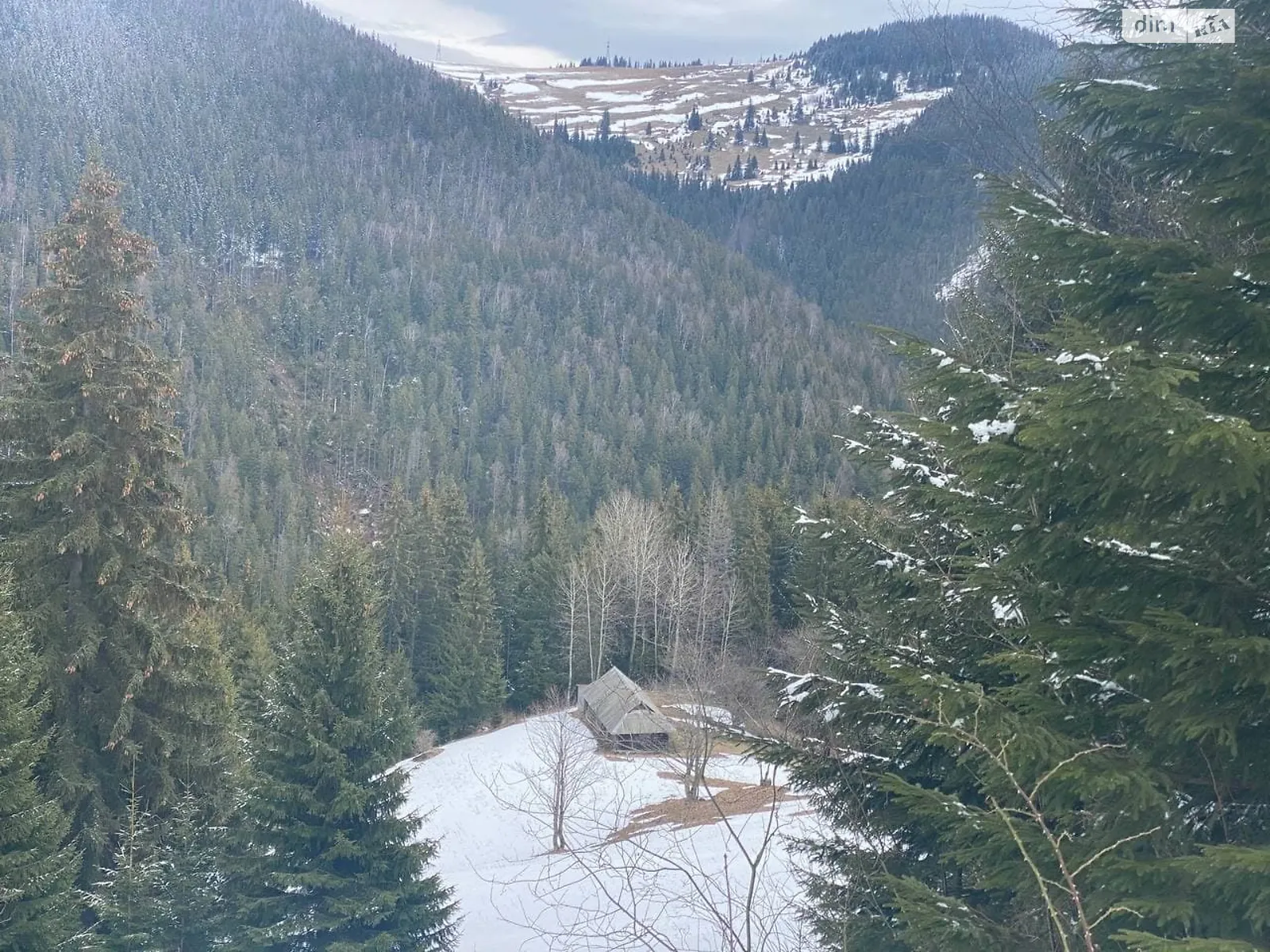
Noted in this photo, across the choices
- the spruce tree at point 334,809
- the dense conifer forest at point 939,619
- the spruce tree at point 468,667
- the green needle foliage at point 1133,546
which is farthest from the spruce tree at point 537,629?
the green needle foliage at point 1133,546

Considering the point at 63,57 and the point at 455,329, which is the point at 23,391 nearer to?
the point at 455,329

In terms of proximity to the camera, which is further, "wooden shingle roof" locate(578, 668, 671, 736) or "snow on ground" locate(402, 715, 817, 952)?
"wooden shingle roof" locate(578, 668, 671, 736)

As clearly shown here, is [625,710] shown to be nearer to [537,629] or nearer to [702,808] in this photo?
[702,808]

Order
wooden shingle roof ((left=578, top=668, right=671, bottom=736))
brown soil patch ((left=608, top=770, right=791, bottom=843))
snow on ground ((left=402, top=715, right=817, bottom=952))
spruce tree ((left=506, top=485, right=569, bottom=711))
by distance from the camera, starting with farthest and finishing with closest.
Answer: spruce tree ((left=506, top=485, right=569, bottom=711))
wooden shingle roof ((left=578, top=668, right=671, bottom=736))
brown soil patch ((left=608, top=770, right=791, bottom=843))
snow on ground ((left=402, top=715, right=817, bottom=952))

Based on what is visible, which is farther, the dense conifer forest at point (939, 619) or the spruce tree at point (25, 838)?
the spruce tree at point (25, 838)

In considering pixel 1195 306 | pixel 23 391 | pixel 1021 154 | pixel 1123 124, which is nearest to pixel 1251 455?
pixel 1195 306

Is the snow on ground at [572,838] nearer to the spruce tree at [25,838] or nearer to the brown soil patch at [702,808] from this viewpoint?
the brown soil patch at [702,808]

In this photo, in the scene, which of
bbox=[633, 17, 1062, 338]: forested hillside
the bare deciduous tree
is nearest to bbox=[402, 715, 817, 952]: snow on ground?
the bare deciduous tree
